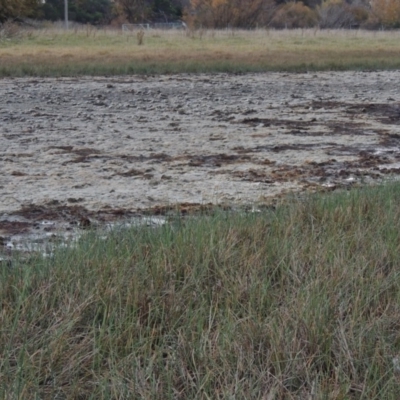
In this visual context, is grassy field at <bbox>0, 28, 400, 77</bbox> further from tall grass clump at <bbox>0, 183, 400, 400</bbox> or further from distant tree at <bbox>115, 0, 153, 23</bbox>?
distant tree at <bbox>115, 0, 153, 23</bbox>

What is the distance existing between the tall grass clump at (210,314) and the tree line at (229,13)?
3640 cm

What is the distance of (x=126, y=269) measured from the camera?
3.33m

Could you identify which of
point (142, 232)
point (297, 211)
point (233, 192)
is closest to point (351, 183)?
point (233, 192)

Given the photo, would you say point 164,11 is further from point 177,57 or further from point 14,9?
point 177,57

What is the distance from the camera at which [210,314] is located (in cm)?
297

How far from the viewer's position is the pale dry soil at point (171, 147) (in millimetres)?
5180

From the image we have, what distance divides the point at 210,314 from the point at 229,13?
135 feet

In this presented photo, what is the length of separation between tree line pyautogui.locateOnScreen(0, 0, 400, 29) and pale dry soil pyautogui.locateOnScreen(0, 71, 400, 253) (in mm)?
29114

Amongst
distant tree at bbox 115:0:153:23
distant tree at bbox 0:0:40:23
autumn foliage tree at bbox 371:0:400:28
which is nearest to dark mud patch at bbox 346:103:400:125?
distant tree at bbox 0:0:40:23

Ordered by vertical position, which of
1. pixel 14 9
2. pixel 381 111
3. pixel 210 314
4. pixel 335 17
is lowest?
pixel 335 17

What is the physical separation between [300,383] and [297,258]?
94cm

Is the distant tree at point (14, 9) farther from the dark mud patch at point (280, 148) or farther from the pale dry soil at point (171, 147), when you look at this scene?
the dark mud patch at point (280, 148)

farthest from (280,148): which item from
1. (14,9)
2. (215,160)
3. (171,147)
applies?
(14,9)

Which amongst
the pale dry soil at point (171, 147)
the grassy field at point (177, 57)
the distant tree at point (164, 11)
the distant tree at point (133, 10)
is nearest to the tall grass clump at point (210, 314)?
the pale dry soil at point (171, 147)
